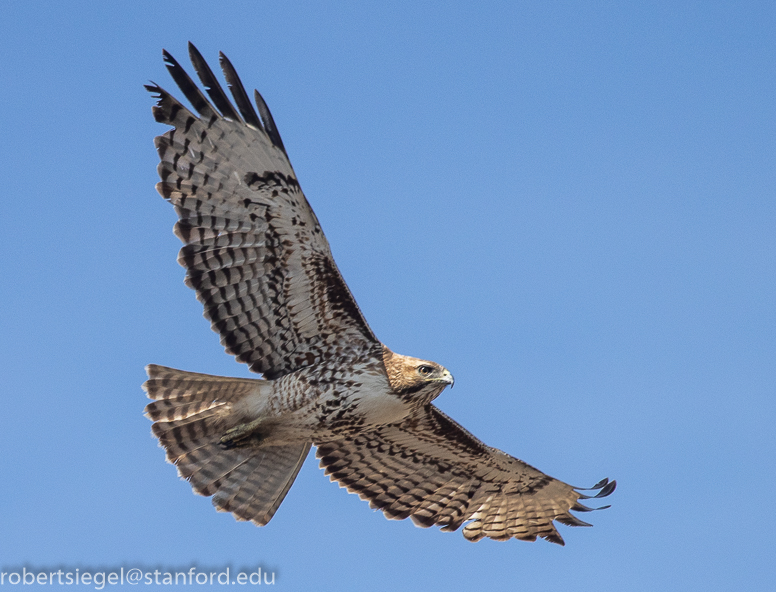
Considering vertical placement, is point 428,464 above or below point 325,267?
below

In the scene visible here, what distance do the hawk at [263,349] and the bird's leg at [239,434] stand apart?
1cm

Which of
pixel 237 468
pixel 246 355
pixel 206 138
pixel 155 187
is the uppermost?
pixel 206 138

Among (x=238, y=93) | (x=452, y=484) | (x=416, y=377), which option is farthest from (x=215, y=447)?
(x=238, y=93)

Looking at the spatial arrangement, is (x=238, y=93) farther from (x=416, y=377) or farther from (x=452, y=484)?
(x=452, y=484)

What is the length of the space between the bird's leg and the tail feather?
0.06 metres

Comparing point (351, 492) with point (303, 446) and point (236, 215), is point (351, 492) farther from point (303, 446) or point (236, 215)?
point (236, 215)

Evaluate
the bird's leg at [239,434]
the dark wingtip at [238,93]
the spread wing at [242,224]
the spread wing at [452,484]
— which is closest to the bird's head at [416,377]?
the spread wing at [242,224]

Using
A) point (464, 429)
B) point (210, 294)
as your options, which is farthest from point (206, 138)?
point (464, 429)

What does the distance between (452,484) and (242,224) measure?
3708 mm

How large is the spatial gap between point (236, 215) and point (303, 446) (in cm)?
244

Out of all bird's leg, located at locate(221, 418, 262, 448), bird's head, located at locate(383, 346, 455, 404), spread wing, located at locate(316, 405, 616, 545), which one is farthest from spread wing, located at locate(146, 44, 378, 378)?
spread wing, located at locate(316, 405, 616, 545)

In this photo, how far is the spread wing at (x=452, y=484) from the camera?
1088cm

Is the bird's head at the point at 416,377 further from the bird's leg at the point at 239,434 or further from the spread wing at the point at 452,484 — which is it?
the bird's leg at the point at 239,434

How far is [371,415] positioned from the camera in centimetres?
993
